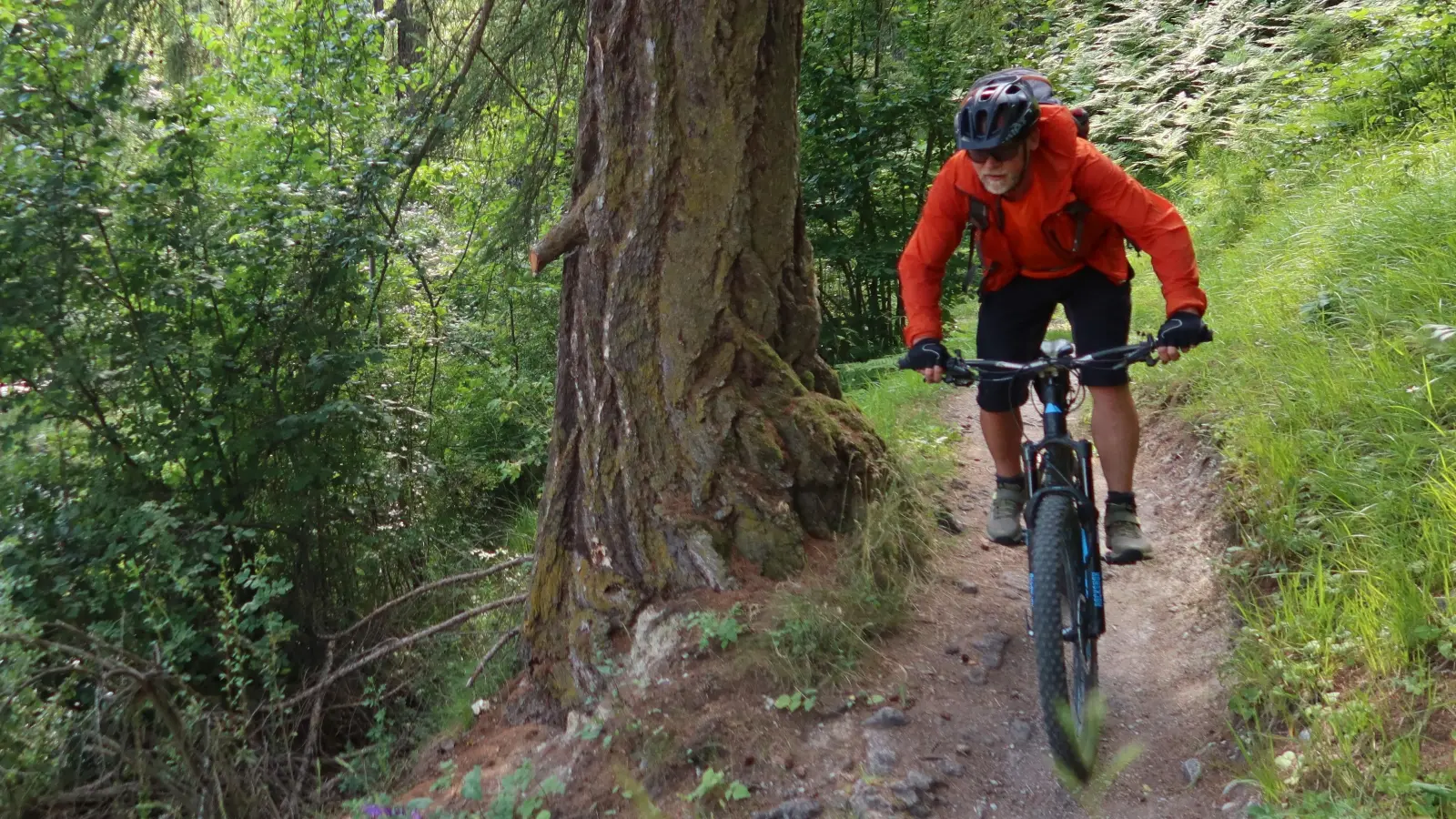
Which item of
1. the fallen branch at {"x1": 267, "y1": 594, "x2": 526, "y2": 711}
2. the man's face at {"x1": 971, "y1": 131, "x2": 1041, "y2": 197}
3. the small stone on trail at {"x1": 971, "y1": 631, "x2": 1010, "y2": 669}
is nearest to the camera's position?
the man's face at {"x1": 971, "y1": 131, "x2": 1041, "y2": 197}

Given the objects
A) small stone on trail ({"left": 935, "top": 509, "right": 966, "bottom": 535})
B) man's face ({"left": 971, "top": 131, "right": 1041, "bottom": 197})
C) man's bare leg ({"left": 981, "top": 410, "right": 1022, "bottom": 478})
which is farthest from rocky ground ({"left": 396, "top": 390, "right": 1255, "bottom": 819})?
man's face ({"left": 971, "top": 131, "right": 1041, "bottom": 197})

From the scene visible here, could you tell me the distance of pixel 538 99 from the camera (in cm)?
680

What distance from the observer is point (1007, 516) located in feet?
11.3

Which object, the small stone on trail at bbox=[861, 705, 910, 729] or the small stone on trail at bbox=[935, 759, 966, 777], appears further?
the small stone on trail at bbox=[861, 705, 910, 729]

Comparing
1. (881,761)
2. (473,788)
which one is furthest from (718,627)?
(473,788)

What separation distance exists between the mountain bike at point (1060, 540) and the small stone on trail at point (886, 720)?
0.55 metres

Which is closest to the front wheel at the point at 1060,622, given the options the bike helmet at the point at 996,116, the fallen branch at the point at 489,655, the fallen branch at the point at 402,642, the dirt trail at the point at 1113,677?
the dirt trail at the point at 1113,677

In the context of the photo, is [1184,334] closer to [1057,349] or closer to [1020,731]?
[1057,349]

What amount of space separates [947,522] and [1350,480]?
6.09ft

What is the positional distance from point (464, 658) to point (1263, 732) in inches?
164

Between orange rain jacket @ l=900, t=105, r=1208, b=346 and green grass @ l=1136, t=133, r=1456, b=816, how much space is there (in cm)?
99

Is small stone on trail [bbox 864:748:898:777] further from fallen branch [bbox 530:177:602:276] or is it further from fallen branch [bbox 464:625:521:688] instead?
fallen branch [bbox 530:177:602:276]

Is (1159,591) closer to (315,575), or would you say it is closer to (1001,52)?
(315,575)

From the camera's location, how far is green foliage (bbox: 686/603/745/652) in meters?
3.68
